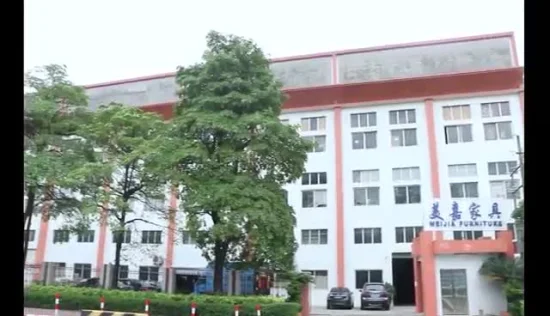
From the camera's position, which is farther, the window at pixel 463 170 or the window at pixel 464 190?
the window at pixel 463 170

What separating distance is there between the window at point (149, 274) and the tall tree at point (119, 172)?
0.22 m

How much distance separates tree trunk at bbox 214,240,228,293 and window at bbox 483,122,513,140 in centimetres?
252

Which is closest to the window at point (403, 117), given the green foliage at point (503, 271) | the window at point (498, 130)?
the window at point (498, 130)

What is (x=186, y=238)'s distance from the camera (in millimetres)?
4066

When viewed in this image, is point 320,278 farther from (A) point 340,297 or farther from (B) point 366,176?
(B) point 366,176

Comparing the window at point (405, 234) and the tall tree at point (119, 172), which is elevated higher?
the tall tree at point (119, 172)

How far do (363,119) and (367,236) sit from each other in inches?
43.5

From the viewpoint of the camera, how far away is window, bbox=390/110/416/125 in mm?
4562

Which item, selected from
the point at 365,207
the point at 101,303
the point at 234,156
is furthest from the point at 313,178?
the point at 101,303

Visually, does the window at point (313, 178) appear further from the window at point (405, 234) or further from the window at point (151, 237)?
the window at point (151, 237)

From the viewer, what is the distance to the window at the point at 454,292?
3367 mm
